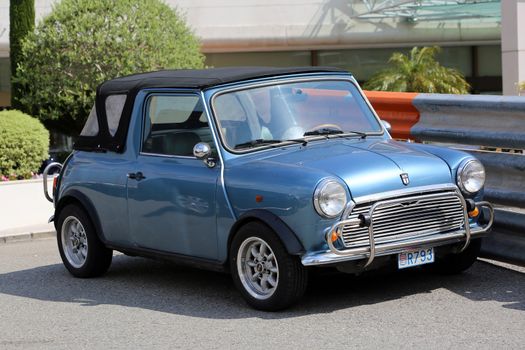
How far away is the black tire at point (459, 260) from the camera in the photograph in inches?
353

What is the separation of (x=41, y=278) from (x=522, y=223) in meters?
4.31

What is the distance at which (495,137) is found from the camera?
951 centimetres

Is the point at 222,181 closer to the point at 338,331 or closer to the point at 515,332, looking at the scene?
the point at 338,331

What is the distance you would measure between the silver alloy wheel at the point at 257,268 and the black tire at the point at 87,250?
2.11m

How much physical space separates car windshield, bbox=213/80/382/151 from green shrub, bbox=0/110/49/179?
921cm

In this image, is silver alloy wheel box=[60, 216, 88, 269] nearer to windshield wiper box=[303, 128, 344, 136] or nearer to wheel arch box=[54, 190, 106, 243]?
wheel arch box=[54, 190, 106, 243]

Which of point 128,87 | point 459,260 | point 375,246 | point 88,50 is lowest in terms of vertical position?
point 459,260

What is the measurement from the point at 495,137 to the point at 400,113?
139 cm

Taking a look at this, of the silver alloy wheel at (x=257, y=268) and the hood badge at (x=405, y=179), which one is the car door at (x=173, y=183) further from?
the hood badge at (x=405, y=179)

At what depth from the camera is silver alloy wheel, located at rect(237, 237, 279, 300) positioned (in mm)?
8172

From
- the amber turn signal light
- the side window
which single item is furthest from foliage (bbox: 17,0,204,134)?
the amber turn signal light

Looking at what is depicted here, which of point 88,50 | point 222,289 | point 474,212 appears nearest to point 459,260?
point 474,212

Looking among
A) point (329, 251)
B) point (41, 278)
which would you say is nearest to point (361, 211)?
point (329, 251)

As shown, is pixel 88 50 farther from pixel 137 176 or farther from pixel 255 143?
pixel 255 143
